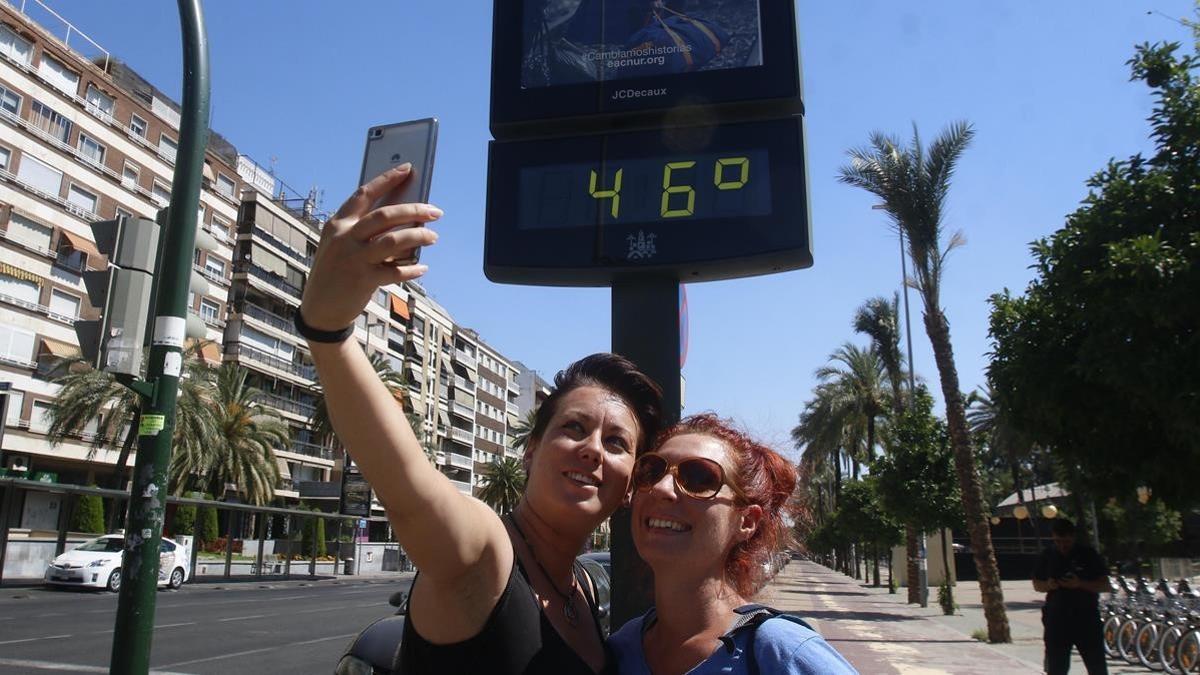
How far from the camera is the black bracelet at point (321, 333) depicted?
4.00 feet

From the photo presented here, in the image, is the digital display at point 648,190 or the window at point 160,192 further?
the window at point 160,192

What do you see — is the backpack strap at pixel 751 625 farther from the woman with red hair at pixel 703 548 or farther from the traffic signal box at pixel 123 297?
the traffic signal box at pixel 123 297

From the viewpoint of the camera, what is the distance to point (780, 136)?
2922 mm

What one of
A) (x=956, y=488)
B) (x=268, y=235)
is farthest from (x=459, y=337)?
(x=956, y=488)

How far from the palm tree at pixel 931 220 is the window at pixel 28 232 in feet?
110

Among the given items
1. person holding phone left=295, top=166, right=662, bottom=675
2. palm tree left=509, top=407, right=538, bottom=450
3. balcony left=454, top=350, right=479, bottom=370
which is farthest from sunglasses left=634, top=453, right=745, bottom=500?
balcony left=454, top=350, right=479, bottom=370

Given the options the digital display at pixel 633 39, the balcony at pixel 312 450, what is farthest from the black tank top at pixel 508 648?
the balcony at pixel 312 450

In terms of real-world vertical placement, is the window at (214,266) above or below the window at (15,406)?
above

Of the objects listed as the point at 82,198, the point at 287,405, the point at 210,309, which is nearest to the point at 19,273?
the point at 82,198

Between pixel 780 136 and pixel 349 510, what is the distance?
4511 cm

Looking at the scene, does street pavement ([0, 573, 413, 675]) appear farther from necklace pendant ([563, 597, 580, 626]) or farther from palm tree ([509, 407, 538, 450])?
necklace pendant ([563, 597, 580, 626])

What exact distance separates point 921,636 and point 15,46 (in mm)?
39489

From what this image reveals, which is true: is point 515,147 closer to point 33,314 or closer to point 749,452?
point 749,452

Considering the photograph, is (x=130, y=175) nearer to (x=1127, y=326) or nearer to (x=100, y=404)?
(x=100, y=404)
